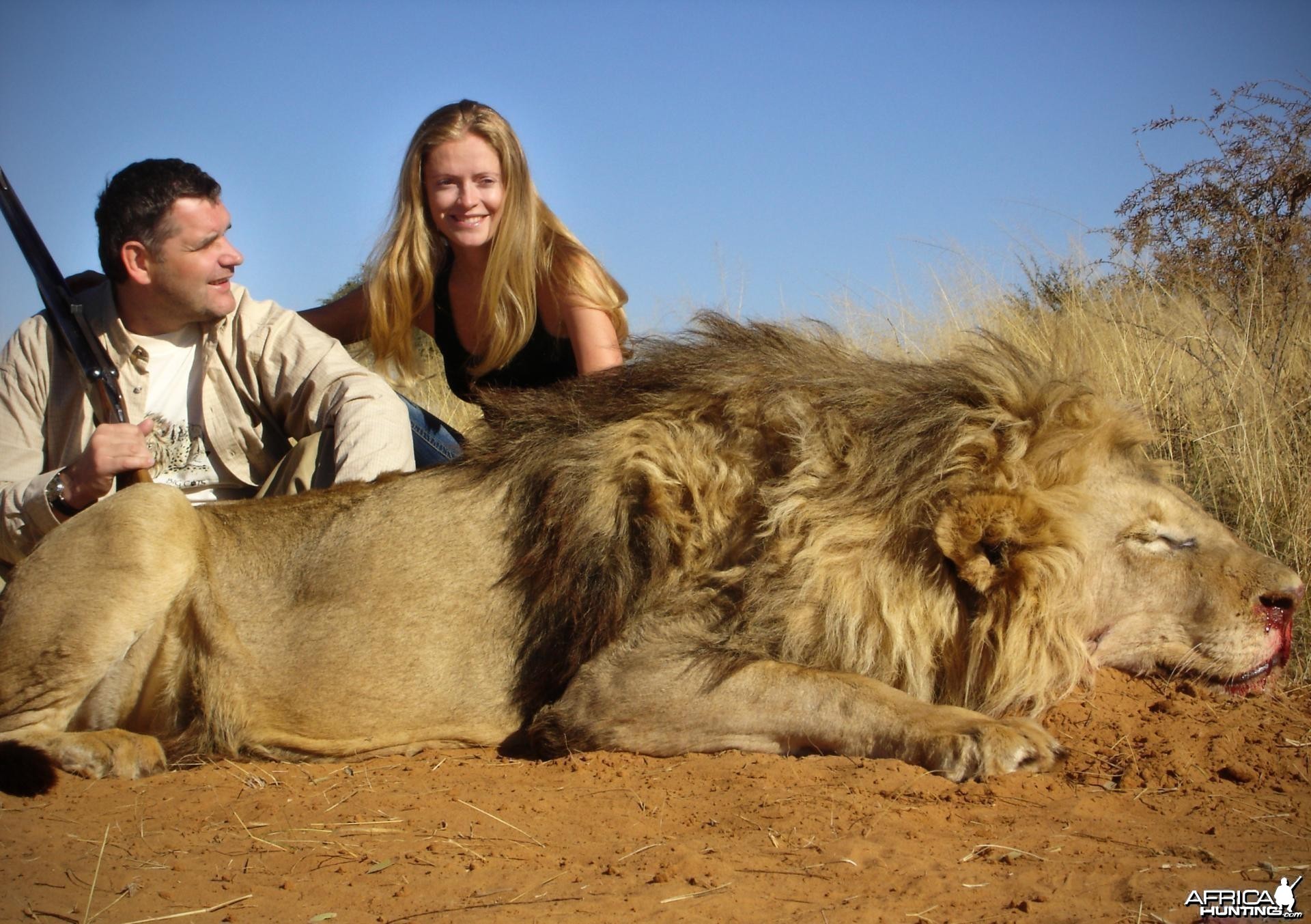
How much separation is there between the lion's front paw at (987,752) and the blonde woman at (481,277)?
244 centimetres

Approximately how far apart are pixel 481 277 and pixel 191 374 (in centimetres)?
140

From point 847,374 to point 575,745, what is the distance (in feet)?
4.70

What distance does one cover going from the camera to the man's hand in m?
4.20

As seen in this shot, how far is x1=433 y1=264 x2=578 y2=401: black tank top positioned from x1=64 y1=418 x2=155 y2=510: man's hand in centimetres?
151

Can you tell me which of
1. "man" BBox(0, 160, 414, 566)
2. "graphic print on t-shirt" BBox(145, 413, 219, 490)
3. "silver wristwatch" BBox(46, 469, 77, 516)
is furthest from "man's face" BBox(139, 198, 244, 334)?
"silver wristwatch" BBox(46, 469, 77, 516)

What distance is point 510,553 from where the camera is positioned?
3664 millimetres

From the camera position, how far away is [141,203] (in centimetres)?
484

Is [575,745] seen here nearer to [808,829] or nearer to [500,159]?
[808,829]

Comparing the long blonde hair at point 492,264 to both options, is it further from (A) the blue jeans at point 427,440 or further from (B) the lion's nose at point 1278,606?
(B) the lion's nose at point 1278,606

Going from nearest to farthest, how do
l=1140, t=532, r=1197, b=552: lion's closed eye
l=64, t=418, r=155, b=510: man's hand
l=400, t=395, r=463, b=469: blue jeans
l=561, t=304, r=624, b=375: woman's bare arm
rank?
l=1140, t=532, r=1197, b=552: lion's closed eye
l=64, t=418, r=155, b=510: man's hand
l=561, t=304, r=624, b=375: woman's bare arm
l=400, t=395, r=463, b=469: blue jeans

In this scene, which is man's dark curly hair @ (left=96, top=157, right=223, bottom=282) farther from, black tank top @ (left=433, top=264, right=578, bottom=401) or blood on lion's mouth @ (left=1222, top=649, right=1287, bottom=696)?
blood on lion's mouth @ (left=1222, top=649, right=1287, bottom=696)

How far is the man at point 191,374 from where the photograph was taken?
462 centimetres

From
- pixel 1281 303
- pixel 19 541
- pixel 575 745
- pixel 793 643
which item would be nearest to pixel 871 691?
pixel 793 643

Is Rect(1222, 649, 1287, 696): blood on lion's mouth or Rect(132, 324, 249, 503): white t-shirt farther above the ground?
Rect(132, 324, 249, 503): white t-shirt
